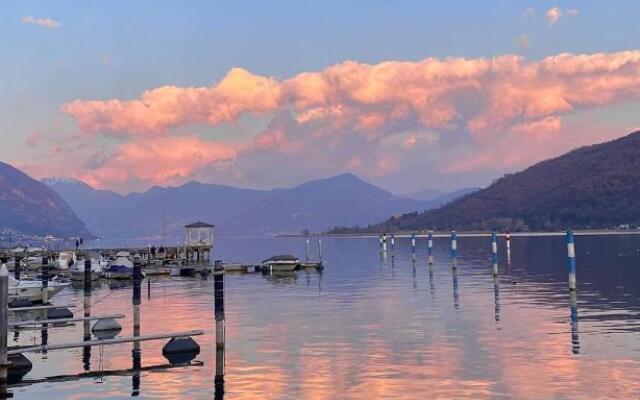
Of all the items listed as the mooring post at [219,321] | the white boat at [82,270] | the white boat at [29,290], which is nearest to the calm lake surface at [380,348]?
the mooring post at [219,321]

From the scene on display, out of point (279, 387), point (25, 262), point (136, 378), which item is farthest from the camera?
point (25, 262)

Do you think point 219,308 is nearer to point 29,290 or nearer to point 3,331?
point 3,331

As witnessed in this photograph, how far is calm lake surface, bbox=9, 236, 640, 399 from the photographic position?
28141mm

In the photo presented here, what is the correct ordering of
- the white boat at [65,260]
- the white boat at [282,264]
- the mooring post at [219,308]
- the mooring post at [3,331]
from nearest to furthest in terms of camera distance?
1. the mooring post at [3,331]
2. the mooring post at [219,308]
3. the white boat at [282,264]
4. the white boat at [65,260]

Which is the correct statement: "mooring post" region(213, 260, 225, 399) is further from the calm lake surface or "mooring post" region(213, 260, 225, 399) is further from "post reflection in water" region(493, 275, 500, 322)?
"post reflection in water" region(493, 275, 500, 322)

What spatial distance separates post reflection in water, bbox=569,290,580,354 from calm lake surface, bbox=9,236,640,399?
0.13m

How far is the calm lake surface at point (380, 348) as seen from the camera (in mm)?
28141

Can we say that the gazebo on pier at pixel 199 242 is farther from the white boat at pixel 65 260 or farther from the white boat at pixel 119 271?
the white boat at pixel 119 271

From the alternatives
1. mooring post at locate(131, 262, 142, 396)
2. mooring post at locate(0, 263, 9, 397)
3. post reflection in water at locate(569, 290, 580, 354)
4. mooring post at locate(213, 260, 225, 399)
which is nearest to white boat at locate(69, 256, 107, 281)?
mooring post at locate(131, 262, 142, 396)

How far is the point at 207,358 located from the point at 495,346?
40.7 feet

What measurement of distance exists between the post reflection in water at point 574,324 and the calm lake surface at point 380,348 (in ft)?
0.43

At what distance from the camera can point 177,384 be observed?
29.8 metres

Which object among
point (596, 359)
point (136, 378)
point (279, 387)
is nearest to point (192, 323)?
point (136, 378)

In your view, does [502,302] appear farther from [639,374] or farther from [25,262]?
[25,262]
